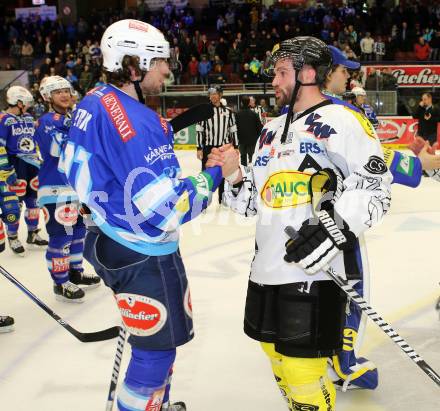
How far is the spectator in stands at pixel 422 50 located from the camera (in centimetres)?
1644

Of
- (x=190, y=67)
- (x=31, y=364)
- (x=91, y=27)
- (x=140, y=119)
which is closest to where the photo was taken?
(x=140, y=119)

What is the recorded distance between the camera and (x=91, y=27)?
22969mm

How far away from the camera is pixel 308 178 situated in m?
2.46

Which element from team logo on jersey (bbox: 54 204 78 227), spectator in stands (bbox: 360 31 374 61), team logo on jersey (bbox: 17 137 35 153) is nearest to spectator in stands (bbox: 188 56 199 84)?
spectator in stands (bbox: 360 31 374 61)

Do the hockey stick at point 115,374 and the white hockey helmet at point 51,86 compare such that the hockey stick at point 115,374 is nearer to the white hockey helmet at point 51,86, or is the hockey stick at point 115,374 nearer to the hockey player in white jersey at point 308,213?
the hockey player in white jersey at point 308,213

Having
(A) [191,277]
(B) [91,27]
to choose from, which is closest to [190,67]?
(B) [91,27]

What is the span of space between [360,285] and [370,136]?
0.84 meters

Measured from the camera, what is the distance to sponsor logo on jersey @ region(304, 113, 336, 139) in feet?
7.95

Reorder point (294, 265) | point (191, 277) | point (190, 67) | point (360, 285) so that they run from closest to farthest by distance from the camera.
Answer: point (294, 265), point (360, 285), point (191, 277), point (190, 67)

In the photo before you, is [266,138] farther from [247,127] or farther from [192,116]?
[247,127]

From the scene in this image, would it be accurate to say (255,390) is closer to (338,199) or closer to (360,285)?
(360,285)

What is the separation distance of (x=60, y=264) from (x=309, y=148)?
310cm

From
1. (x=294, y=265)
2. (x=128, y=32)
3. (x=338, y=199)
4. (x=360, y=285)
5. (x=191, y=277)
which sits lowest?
(x=191, y=277)

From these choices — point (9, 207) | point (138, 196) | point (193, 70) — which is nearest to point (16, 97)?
point (9, 207)
